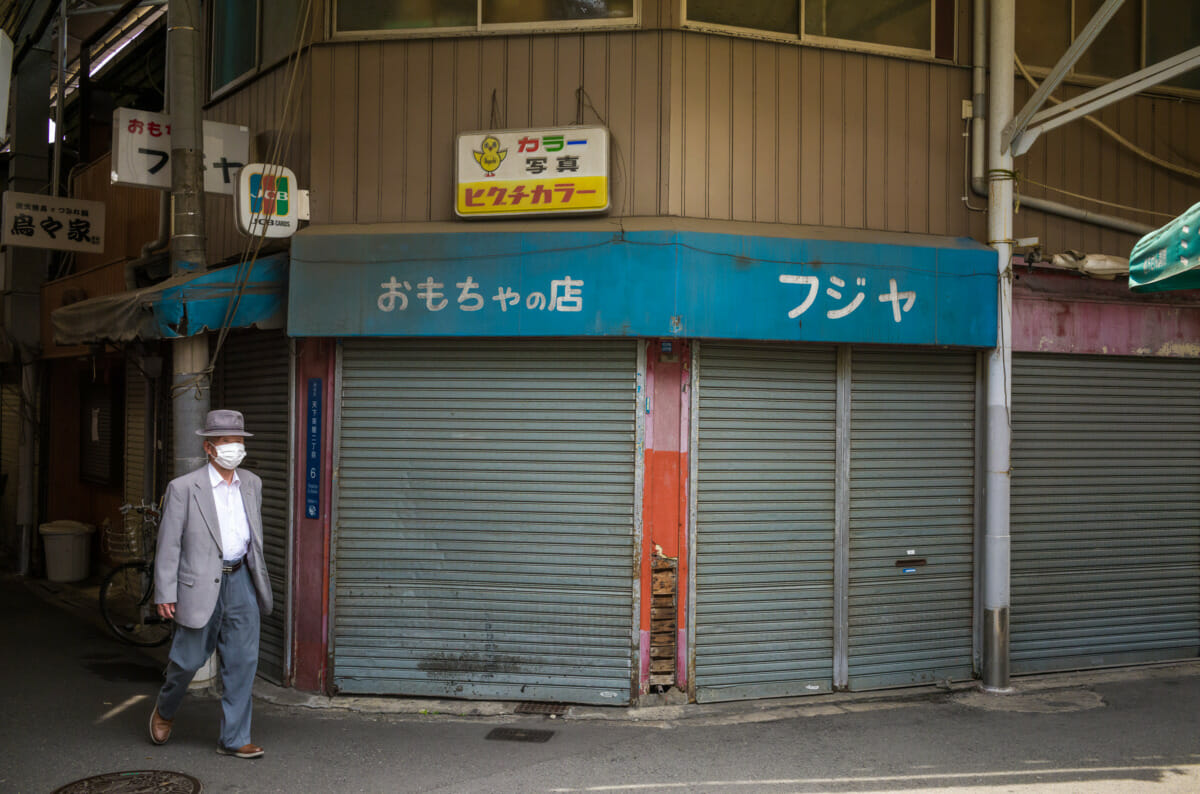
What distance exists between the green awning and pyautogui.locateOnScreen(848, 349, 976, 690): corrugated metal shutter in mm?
1692

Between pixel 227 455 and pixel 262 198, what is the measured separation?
7.93 feet

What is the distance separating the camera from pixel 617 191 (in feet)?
24.8

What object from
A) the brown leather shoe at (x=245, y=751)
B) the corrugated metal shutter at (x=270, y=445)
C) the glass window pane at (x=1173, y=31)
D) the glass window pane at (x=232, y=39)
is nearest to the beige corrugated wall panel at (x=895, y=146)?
the glass window pane at (x=1173, y=31)

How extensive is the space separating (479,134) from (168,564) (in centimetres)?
403

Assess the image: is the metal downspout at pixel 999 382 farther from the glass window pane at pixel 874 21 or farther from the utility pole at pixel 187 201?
the utility pole at pixel 187 201

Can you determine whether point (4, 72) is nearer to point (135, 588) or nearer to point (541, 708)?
point (541, 708)

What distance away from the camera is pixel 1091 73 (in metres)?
9.04

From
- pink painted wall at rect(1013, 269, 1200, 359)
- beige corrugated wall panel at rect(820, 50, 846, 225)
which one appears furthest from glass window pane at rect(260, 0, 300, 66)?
pink painted wall at rect(1013, 269, 1200, 359)

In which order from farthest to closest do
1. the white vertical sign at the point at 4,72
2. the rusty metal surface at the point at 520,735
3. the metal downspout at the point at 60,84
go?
the metal downspout at the point at 60,84, the rusty metal surface at the point at 520,735, the white vertical sign at the point at 4,72

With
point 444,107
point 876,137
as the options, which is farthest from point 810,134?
point 444,107

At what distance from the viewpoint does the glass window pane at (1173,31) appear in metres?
9.27

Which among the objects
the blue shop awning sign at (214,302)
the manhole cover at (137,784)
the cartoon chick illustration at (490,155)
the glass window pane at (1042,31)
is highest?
the glass window pane at (1042,31)

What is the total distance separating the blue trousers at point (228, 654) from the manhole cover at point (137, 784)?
17.3 inches

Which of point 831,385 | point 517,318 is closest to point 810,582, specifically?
point 831,385
